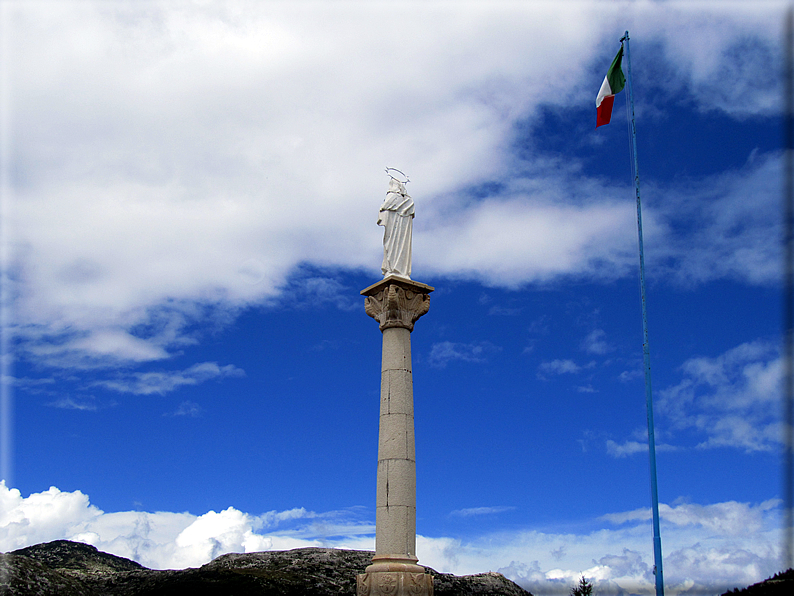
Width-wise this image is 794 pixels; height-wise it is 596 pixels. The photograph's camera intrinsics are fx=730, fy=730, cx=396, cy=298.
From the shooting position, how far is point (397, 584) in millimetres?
18656

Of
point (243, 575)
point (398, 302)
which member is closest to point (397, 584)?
point (398, 302)

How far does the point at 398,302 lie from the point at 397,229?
277cm

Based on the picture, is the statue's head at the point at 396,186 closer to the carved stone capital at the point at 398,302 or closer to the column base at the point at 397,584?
the carved stone capital at the point at 398,302

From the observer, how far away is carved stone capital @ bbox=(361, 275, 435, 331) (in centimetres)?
2144

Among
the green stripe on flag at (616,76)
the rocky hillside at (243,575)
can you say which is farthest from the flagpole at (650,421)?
the rocky hillside at (243,575)

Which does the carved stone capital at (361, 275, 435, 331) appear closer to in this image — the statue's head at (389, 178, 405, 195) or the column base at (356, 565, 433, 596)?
the statue's head at (389, 178, 405, 195)

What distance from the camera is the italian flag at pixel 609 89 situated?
25.7m

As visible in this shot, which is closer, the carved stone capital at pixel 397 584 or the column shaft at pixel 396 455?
the carved stone capital at pixel 397 584

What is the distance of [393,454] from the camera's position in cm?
2028

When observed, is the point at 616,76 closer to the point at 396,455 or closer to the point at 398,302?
the point at 398,302

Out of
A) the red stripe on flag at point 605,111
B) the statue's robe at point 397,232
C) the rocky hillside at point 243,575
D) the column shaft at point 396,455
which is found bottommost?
the rocky hillside at point 243,575

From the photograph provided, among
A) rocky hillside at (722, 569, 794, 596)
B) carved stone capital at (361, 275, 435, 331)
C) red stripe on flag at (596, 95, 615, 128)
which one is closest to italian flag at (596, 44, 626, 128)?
red stripe on flag at (596, 95, 615, 128)

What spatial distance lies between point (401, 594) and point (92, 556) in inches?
1364

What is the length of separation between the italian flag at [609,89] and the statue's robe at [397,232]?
8.52m
